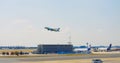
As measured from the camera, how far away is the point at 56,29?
136875 mm

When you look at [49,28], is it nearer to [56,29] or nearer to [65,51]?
[56,29]

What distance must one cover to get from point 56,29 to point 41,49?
39.2 feet

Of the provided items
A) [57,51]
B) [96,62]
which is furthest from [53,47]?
[96,62]

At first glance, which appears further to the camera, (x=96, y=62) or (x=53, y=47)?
(x=53, y=47)

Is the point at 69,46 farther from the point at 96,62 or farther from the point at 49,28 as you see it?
the point at 96,62

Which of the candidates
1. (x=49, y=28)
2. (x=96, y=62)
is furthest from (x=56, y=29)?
(x=96, y=62)

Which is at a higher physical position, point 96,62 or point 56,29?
point 56,29

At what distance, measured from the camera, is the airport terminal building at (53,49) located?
133125 mm

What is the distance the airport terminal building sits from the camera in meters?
133

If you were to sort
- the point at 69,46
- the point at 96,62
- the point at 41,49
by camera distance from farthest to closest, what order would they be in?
1. the point at 69,46
2. the point at 41,49
3. the point at 96,62

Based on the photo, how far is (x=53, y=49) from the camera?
137625 millimetres

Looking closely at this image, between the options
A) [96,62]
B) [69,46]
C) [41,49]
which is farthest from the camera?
[69,46]

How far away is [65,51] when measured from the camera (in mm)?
140750

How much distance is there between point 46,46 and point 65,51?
11.3 meters
